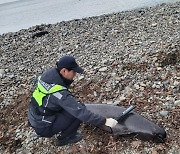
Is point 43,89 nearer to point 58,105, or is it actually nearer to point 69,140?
point 58,105

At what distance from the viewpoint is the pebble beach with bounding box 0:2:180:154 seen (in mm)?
6969

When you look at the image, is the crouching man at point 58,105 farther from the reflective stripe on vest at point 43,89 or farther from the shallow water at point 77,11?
the shallow water at point 77,11

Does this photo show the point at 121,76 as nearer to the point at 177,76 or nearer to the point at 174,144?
the point at 177,76

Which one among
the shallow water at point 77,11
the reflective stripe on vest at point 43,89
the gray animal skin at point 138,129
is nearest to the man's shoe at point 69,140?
the gray animal skin at point 138,129

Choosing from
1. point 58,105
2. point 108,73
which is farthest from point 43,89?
point 108,73

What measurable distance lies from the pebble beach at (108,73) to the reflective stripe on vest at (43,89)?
1.43 m

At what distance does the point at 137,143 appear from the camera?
6.49 metres

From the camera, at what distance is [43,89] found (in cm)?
587

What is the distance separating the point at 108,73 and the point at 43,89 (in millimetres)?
4185

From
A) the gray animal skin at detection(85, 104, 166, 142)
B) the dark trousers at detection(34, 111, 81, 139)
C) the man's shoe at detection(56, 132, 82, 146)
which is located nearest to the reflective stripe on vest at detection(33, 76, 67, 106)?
the dark trousers at detection(34, 111, 81, 139)

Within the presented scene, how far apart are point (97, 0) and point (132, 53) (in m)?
19.8

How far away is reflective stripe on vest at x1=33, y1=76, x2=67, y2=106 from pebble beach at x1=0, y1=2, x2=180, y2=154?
4.69ft

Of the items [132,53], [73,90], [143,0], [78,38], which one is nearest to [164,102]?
[73,90]

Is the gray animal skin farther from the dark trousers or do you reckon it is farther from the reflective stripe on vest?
the reflective stripe on vest
